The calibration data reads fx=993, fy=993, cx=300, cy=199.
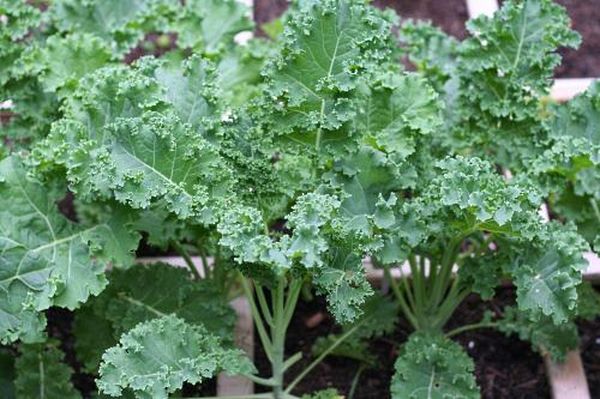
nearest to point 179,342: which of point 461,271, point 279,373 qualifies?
point 279,373

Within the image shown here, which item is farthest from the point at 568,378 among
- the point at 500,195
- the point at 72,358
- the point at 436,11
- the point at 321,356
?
the point at 436,11

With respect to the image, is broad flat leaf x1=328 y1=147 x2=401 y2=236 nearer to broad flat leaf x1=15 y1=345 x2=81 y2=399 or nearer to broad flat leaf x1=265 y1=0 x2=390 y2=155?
broad flat leaf x1=265 y1=0 x2=390 y2=155

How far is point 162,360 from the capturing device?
2574mm

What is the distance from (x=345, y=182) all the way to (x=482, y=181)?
1.22 feet

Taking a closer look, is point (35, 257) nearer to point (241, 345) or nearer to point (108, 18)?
point (241, 345)

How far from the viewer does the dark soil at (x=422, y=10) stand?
4.34 metres

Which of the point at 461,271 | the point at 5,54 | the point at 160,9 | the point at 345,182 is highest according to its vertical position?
the point at 160,9

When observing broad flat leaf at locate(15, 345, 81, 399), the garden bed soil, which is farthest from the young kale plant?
broad flat leaf at locate(15, 345, 81, 399)

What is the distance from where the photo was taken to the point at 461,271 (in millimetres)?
2916

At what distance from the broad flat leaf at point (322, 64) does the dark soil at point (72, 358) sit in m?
0.96

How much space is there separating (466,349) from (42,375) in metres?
1.39

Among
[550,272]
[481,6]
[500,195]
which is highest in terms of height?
[481,6]

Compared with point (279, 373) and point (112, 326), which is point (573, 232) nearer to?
point (279, 373)

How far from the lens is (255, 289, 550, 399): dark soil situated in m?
3.25
